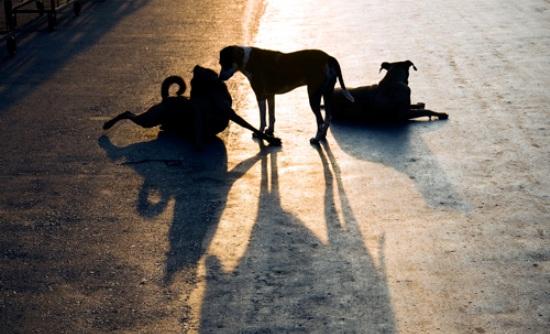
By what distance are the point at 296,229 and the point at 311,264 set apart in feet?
3.05

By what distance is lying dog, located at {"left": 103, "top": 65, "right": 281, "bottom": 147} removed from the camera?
12.7 m

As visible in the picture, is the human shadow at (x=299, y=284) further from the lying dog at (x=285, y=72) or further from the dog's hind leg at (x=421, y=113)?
the dog's hind leg at (x=421, y=113)

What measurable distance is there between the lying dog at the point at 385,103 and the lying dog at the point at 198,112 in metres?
1.37

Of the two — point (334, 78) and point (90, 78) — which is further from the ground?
point (334, 78)

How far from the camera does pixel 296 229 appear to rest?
9766 mm

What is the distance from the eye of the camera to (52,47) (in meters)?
18.9

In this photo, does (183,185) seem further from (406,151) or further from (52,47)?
(52,47)

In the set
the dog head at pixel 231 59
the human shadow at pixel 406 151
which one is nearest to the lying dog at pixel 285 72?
the dog head at pixel 231 59

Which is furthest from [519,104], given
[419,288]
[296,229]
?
[419,288]

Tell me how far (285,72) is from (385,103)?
5.13ft

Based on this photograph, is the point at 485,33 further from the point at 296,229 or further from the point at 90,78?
the point at 296,229

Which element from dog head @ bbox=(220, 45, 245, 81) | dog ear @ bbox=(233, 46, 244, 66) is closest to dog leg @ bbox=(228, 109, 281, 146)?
dog head @ bbox=(220, 45, 245, 81)

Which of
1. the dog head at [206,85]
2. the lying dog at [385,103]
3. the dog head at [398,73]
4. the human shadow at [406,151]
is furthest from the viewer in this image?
the dog head at [398,73]

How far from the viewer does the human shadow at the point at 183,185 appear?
9.36 m
